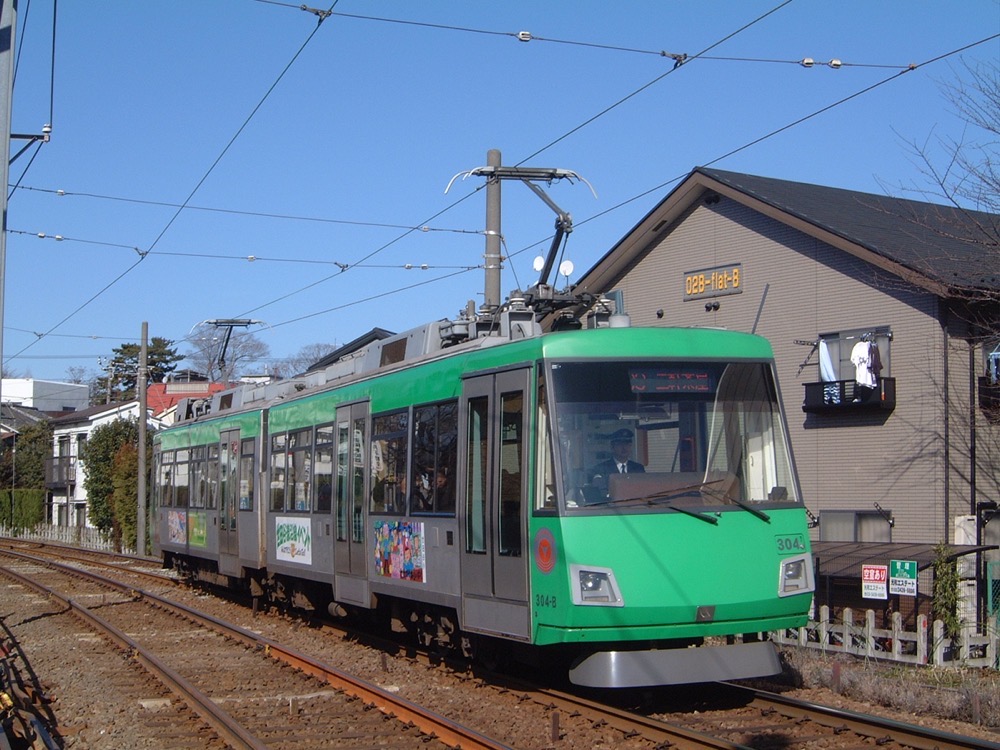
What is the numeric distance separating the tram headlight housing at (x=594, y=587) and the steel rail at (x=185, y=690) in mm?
2387

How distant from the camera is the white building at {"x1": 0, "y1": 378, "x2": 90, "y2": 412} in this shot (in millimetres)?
104938

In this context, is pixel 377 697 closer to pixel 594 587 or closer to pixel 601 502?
pixel 594 587

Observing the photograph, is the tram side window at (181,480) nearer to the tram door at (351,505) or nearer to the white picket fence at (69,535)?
the tram door at (351,505)

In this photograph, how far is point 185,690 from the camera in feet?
34.5

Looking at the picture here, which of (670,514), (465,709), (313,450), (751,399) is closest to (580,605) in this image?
(670,514)

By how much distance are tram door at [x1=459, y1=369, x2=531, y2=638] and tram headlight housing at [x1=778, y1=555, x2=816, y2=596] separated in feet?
6.50

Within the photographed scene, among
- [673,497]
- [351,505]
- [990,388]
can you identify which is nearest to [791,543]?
[673,497]

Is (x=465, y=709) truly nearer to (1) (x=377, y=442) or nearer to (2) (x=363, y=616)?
(1) (x=377, y=442)

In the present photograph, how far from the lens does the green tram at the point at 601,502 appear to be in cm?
864

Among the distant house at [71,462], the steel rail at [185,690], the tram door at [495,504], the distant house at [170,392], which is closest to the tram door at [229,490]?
the steel rail at [185,690]

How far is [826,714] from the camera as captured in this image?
8594 millimetres

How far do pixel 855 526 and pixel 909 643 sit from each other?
704 cm

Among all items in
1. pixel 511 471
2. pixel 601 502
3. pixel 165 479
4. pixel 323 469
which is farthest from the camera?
pixel 165 479

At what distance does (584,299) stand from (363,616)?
5923 millimetres
